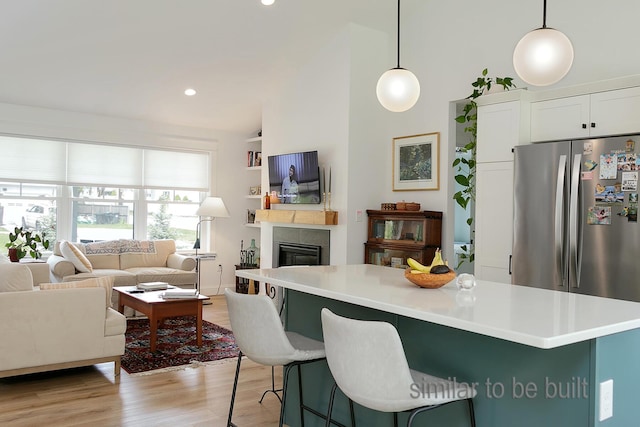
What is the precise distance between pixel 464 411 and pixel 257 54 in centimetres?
505

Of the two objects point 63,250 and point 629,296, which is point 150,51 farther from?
point 629,296

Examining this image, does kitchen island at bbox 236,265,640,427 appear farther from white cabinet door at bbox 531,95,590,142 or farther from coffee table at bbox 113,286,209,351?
coffee table at bbox 113,286,209,351

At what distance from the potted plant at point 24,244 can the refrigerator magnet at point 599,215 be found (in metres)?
6.01

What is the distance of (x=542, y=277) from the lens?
13.6 feet

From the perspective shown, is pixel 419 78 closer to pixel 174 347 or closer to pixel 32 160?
pixel 174 347

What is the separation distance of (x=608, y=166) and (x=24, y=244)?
635 centimetres

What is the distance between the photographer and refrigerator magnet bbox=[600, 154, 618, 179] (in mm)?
3771

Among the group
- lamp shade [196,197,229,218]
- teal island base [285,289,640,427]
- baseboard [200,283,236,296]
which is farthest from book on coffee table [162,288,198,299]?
baseboard [200,283,236,296]

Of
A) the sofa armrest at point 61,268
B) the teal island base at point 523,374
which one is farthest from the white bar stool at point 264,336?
the sofa armrest at point 61,268

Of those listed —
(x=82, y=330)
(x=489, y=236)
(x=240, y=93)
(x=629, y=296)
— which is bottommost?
(x=82, y=330)

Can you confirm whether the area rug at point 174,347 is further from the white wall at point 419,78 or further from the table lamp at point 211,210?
the white wall at point 419,78

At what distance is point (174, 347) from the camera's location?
5383 mm

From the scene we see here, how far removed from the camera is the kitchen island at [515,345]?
1.89 meters

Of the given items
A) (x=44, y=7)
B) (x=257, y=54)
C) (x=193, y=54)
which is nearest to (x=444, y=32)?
(x=257, y=54)
